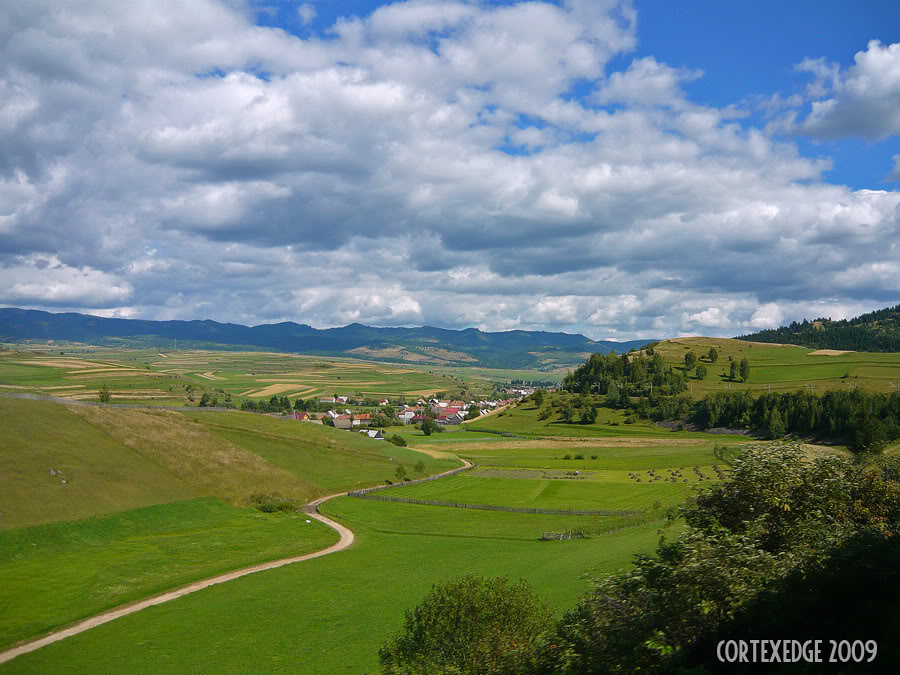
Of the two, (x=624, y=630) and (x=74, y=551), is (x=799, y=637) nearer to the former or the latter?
(x=624, y=630)

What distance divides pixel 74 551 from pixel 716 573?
56.9 m

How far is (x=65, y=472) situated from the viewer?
6912 cm

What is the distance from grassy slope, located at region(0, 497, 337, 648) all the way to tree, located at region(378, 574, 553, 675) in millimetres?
26888

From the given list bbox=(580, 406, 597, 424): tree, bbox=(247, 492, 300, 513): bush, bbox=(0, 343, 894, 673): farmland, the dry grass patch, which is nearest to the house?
bbox=(0, 343, 894, 673): farmland

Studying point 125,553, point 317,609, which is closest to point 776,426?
point 317,609

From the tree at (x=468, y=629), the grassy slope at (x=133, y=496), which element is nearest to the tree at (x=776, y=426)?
the grassy slope at (x=133, y=496)

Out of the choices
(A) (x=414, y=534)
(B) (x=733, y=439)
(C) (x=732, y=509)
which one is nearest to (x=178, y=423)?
(A) (x=414, y=534)

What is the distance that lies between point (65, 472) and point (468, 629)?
209 feet

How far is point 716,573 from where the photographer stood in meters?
16.8

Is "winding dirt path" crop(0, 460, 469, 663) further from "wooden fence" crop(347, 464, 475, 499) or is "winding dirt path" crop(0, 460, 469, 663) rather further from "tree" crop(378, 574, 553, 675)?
"tree" crop(378, 574, 553, 675)

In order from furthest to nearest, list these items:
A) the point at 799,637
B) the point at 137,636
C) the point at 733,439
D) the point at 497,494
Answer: the point at 733,439, the point at 497,494, the point at 137,636, the point at 799,637

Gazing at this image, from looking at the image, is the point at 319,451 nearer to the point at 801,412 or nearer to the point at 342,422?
the point at 342,422

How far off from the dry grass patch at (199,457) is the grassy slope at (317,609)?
30699mm

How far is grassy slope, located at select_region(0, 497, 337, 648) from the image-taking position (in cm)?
4044
